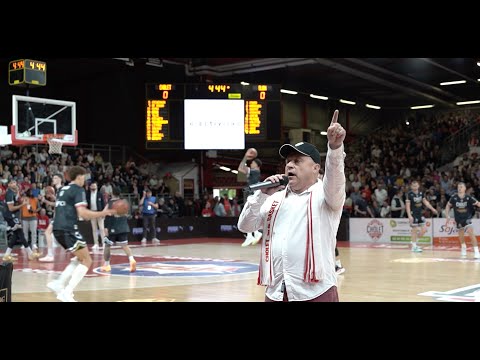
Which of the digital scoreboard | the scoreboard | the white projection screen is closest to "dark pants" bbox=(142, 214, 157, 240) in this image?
the scoreboard

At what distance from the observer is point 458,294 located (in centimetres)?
894

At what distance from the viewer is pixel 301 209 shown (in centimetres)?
383

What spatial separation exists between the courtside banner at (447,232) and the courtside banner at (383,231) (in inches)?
7.8

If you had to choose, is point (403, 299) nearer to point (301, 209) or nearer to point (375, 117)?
point (301, 209)

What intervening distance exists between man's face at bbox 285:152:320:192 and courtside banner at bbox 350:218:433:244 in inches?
723

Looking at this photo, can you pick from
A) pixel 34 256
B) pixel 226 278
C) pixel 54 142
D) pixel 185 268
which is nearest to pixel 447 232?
pixel 185 268

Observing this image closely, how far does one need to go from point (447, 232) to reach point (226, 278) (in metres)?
11.8

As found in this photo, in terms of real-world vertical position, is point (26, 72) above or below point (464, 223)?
above

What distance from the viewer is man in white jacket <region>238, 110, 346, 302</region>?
147 inches

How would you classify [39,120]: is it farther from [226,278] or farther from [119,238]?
[226,278]

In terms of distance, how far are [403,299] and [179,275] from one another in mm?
4717
